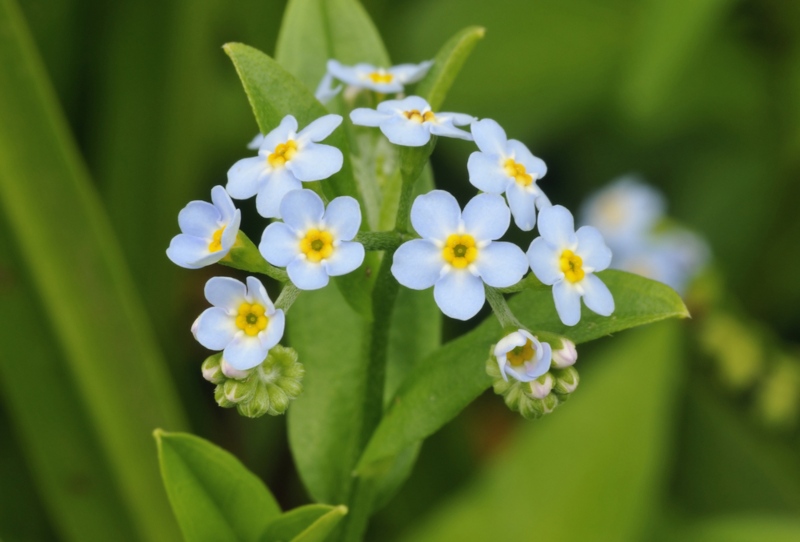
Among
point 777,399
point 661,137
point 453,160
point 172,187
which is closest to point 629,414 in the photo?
point 777,399

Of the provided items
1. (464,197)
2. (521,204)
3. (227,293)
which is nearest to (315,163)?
(227,293)

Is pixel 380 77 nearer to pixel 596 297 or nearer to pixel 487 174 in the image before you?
pixel 487 174

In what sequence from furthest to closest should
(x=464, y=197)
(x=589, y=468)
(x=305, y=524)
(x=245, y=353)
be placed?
(x=464, y=197), (x=589, y=468), (x=305, y=524), (x=245, y=353)

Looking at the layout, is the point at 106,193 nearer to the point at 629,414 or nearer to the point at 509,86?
the point at 509,86

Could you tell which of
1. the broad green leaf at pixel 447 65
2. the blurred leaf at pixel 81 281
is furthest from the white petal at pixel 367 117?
the blurred leaf at pixel 81 281

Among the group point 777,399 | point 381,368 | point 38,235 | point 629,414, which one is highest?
point 38,235

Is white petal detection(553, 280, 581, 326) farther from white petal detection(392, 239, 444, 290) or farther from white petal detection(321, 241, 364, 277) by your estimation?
white petal detection(321, 241, 364, 277)

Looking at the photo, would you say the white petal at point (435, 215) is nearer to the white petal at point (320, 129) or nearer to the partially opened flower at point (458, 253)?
the partially opened flower at point (458, 253)
